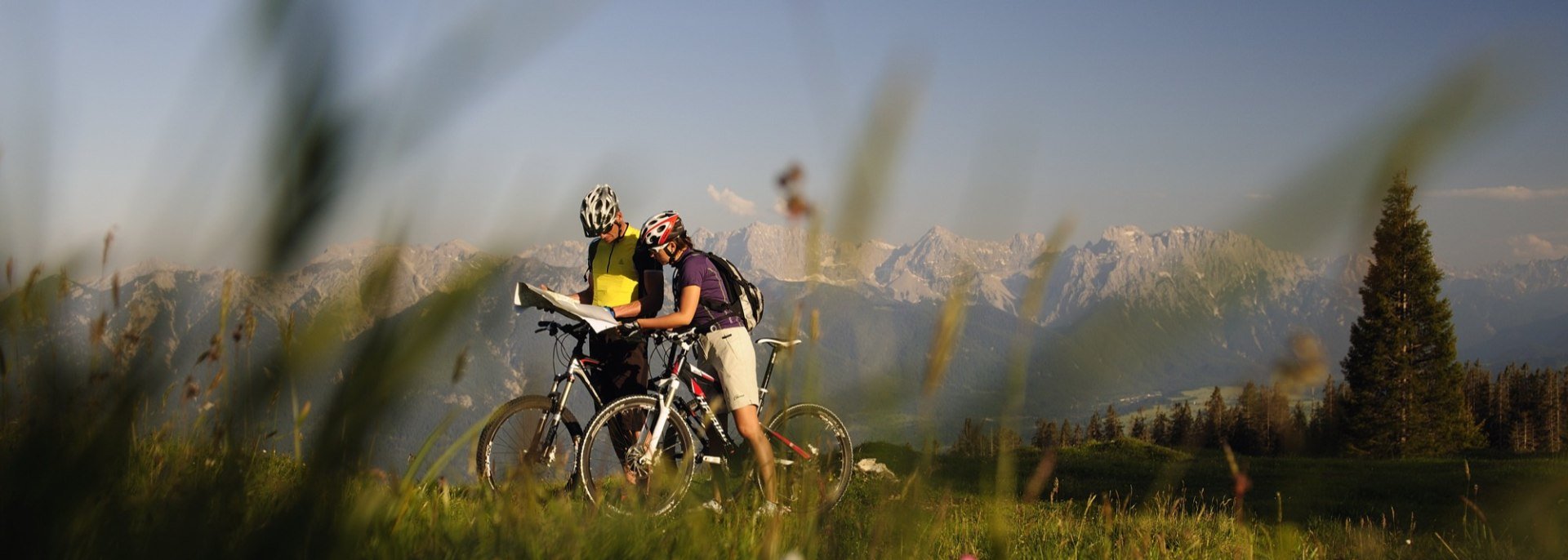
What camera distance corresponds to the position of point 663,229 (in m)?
7.34

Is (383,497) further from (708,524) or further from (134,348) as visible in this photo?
(708,524)

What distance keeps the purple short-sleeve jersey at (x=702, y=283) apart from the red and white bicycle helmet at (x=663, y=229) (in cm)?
17

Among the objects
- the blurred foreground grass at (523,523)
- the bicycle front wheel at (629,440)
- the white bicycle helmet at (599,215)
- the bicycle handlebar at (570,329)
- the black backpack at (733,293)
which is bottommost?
the bicycle front wheel at (629,440)

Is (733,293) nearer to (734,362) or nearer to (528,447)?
(734,362)

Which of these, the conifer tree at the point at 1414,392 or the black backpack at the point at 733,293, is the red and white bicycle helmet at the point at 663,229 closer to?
the black backpack at the point at 733,293

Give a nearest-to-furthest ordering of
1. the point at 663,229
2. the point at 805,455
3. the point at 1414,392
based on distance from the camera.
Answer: the point at 805,455
the point at 663,229
the point at 1414,392

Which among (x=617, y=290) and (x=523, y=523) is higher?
(x=617, y=290)

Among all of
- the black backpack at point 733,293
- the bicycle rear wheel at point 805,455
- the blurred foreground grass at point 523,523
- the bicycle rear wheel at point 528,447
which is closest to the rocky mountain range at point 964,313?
the blurred foreground grass at point 523,523

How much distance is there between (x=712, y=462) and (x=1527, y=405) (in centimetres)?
12433

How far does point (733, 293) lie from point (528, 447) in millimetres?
5113

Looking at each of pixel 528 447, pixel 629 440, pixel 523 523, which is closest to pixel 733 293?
pixel 629 440

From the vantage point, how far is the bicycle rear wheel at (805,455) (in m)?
1.91

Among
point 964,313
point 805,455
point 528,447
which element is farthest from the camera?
point 528,447

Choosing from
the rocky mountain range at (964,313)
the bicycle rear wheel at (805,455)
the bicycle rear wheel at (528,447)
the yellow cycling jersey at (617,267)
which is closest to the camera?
the rocky mountain range at (964,313)
